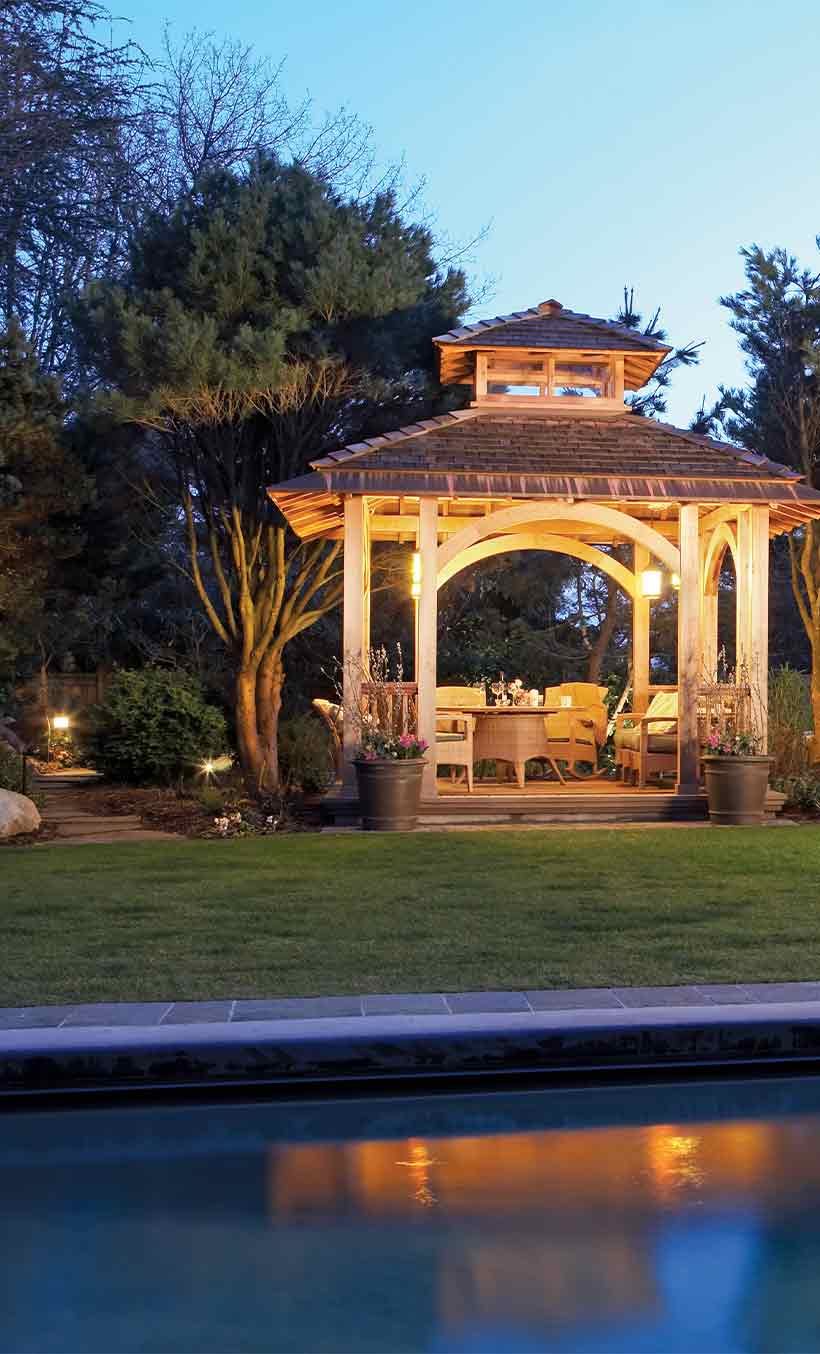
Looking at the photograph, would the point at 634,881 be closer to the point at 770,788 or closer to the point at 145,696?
the point at 770,788

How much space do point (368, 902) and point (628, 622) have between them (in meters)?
19.3

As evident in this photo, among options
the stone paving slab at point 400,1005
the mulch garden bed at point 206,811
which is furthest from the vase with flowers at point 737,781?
the stone paving slab at point 400,1005

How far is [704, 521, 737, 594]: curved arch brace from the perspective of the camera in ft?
47.5

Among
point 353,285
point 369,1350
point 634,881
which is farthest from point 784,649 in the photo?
point 369,1350

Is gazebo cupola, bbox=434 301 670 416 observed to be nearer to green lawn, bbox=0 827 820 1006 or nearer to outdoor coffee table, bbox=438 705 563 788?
outdoor coffee table, bbox=438 705 563 788

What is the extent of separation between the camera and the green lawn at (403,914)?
6094 mm

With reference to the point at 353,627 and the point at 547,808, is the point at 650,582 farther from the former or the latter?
the point at 353,627

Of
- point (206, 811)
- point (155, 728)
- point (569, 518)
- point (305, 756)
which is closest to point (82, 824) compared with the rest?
point (206, 811)

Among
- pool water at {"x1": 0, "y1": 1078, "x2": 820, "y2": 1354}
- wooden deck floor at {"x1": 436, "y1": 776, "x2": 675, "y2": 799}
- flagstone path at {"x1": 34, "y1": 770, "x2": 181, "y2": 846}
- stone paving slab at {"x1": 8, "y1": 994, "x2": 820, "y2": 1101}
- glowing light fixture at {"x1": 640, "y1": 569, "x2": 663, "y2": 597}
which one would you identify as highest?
glowing light fixture at {"x1": 640, "y1": 569, "x2": 663, "y2": 597}

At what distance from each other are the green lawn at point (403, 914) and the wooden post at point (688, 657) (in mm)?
1658

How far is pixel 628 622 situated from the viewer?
26.8 meters

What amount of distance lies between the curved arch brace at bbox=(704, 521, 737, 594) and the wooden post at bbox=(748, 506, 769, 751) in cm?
54

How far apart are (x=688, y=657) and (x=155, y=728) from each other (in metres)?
5.78

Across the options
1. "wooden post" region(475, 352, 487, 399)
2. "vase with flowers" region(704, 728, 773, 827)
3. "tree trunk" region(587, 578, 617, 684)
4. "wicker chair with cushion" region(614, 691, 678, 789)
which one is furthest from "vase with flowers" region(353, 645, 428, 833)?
"tree trunk" region(587, 578, 617, 684)
